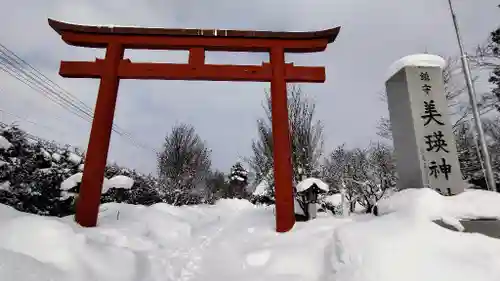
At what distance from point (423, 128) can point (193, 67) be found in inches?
201

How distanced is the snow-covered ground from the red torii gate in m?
1.57

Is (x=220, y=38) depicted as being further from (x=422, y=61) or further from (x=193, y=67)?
(x=422, y=61)

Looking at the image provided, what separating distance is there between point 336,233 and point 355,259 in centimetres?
85

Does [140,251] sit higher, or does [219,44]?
[219,44]

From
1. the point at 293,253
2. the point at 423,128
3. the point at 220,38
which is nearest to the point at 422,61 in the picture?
the point at 423,128

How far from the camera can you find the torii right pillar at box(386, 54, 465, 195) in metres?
4.75

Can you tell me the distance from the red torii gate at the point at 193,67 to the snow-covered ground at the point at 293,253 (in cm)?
157

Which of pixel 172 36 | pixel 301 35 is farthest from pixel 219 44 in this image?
pixel 301 35

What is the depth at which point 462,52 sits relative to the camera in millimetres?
7898

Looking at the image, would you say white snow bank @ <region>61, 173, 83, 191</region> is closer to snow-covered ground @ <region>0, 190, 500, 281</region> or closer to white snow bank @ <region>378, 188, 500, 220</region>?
snow-covered ground @ <region>0, 190, 500, 281</region>

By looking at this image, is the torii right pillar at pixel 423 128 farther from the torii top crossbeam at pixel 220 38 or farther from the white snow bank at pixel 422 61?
the torii top crossbeam at pixel 220 38

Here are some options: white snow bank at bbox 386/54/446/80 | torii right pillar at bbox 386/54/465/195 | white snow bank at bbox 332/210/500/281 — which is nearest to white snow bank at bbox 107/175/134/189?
white snow bank at bbox 332/210/500/281

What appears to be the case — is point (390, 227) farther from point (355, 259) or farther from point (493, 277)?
point (493, 277)

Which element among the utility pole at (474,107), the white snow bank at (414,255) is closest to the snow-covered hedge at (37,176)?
the white snow bank at (414,255)
